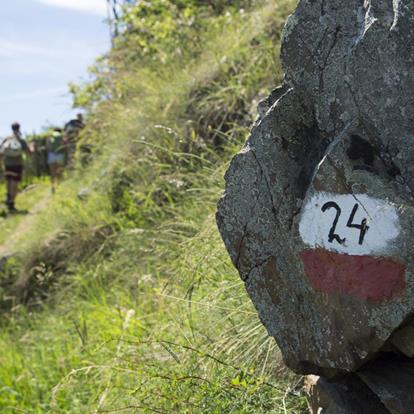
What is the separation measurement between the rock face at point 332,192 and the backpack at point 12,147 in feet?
39.9

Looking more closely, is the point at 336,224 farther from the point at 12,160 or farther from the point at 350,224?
the point at 12,160

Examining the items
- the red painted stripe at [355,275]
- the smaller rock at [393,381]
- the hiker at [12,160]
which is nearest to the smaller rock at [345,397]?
the smaller rock at [393,381]

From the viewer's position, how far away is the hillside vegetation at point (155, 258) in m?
3.69

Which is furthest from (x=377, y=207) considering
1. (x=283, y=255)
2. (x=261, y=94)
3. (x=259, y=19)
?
(x=259, y=19)

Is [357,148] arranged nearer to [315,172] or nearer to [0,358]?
[315,172]

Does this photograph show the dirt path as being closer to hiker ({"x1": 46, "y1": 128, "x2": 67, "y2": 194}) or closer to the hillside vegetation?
the hillside vegetation

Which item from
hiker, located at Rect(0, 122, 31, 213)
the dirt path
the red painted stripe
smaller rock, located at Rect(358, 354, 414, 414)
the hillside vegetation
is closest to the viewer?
the red painted stripe

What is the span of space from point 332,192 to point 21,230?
9.55 meters

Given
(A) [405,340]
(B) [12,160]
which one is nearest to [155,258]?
(A) [405,340]

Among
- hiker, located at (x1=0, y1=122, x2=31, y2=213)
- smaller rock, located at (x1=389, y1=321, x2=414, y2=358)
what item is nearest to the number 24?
smaller rock, located at (x1=389, y1=321, x2=414, y2=358)

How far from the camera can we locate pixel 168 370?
3.73m

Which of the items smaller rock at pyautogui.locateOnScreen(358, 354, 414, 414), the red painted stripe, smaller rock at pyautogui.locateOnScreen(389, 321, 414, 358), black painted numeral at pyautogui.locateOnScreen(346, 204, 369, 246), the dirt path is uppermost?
black painted numeral at pyautogui.locateOnScreen(346, 204, 369, 246)

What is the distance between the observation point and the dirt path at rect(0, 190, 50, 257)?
380 inches

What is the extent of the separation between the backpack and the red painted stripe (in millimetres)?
12510
